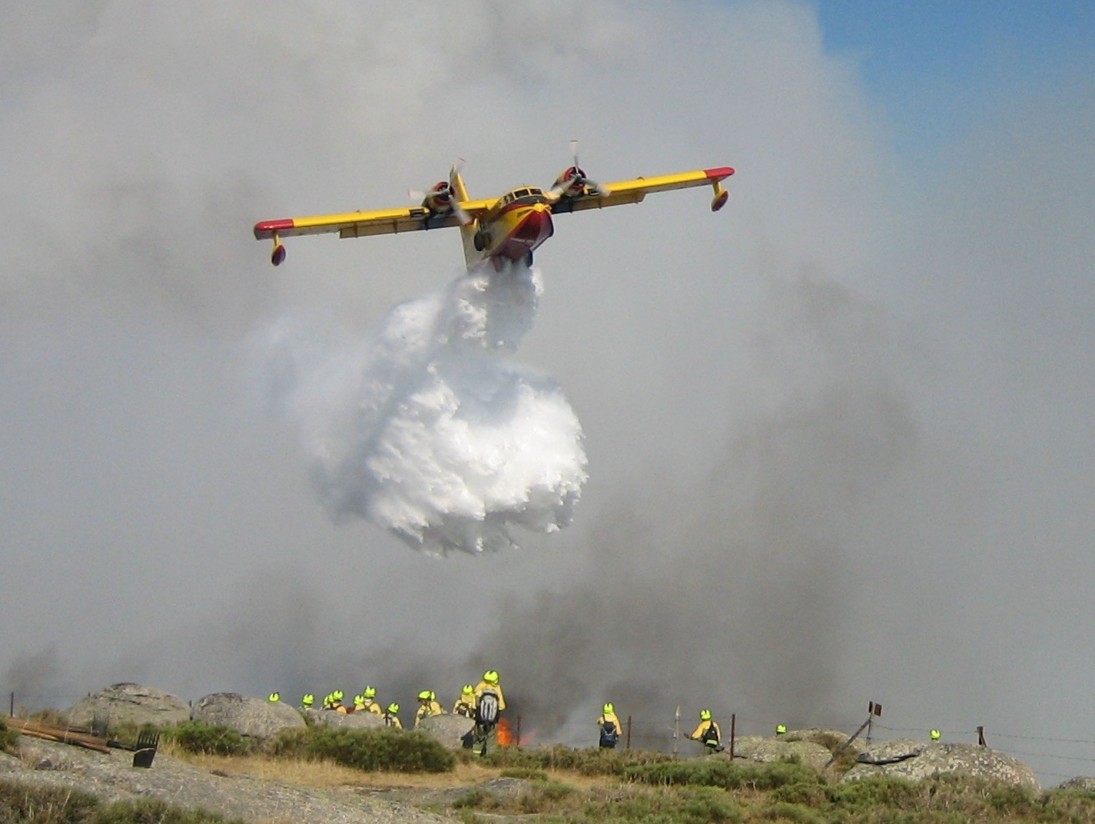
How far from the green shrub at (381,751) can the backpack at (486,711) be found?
413 centimetres

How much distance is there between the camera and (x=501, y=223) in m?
38.9

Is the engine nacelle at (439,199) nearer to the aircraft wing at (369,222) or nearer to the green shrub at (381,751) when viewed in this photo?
the aircraft wing at (369,222)

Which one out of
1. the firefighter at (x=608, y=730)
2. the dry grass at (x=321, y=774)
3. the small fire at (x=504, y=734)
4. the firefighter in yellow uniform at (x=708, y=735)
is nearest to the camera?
the dry grass at (x=321, y=774)

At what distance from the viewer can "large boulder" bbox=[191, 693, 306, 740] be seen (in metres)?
31.2

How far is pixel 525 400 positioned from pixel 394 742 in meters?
16.7

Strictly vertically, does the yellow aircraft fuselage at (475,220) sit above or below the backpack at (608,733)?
above

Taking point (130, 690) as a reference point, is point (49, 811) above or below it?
below

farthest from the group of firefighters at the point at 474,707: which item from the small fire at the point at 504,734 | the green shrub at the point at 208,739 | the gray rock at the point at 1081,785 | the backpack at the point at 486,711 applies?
the gray rock at the point at 1081,785

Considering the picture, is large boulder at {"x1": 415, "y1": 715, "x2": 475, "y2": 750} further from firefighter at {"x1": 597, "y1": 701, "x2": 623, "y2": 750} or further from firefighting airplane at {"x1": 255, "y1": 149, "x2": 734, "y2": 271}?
firefighting airplane at {"x1": 255, "y1": 149, "x2": 734, "y2": 271}

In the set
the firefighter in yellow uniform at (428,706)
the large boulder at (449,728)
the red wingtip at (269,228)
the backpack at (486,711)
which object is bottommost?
the large boulder at (449,728)

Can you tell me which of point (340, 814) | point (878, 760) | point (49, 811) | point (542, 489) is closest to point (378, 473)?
point (542, 489)

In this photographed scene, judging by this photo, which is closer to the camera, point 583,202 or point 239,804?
point 239,804

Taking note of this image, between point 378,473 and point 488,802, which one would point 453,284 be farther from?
point 488,802

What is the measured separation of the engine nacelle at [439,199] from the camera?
4084cm
